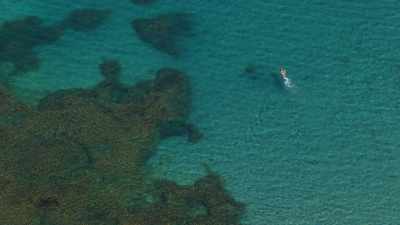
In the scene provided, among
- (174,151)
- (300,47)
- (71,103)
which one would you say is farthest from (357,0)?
(71,103)

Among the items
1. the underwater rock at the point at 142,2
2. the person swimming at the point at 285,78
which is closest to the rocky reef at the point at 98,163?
the person swimming at the point at 285,78

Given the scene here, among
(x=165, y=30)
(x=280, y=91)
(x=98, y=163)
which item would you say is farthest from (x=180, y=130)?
(x=165, y=30)

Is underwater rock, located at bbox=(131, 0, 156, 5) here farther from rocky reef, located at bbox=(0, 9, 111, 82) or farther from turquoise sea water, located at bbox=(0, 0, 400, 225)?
rocky reef, located at bbox=(0, 9, 111, 82)

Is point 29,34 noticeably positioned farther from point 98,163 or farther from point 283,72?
point 283,72

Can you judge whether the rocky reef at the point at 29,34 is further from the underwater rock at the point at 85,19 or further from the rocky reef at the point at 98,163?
the rocky reef at the point at 98,163

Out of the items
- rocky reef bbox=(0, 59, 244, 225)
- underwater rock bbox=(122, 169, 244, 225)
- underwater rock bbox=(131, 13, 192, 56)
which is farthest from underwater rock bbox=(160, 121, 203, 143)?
underwater rock bbox=(131, 13, 192, 56)

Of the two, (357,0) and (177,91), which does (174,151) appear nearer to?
(177,91)
